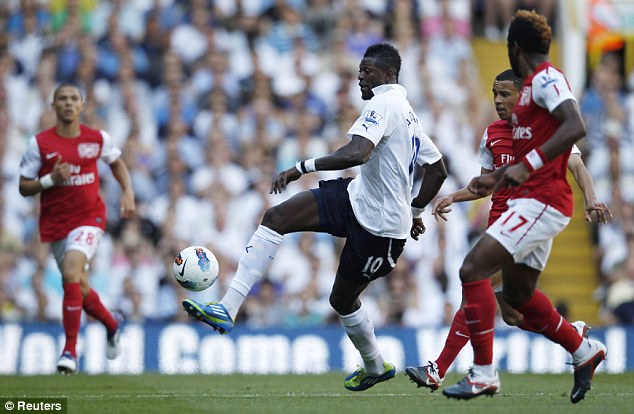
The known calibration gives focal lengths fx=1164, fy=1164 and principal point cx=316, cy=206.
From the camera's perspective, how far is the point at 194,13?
750 inches

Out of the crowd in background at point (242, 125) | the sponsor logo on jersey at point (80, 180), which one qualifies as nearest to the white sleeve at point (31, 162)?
the sponsor logo on jersey at point (80, 180)

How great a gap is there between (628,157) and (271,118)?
5.71 meters

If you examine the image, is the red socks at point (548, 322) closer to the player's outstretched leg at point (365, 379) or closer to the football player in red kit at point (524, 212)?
the football player in red kit at point (524, 212)

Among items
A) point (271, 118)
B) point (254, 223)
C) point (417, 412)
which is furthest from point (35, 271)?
point (417, 412)

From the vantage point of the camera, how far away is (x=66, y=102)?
12070mm

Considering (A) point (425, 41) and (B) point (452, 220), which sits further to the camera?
(A) point (425, 41)

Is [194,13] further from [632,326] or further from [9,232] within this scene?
[632,326]

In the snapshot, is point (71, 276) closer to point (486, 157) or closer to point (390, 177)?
point (390, 177)

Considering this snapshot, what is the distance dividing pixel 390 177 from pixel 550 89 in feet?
5.64

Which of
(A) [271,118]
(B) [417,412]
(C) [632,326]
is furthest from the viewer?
(A) [271,118]

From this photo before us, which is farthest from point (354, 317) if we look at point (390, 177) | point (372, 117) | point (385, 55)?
point (385, 55)

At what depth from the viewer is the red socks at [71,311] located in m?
11.8

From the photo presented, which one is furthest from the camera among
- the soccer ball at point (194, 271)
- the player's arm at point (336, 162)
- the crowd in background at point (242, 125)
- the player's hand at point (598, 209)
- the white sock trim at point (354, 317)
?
the crowd in background at point (242, 125)

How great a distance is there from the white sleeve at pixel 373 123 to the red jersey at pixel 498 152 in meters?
1.33
